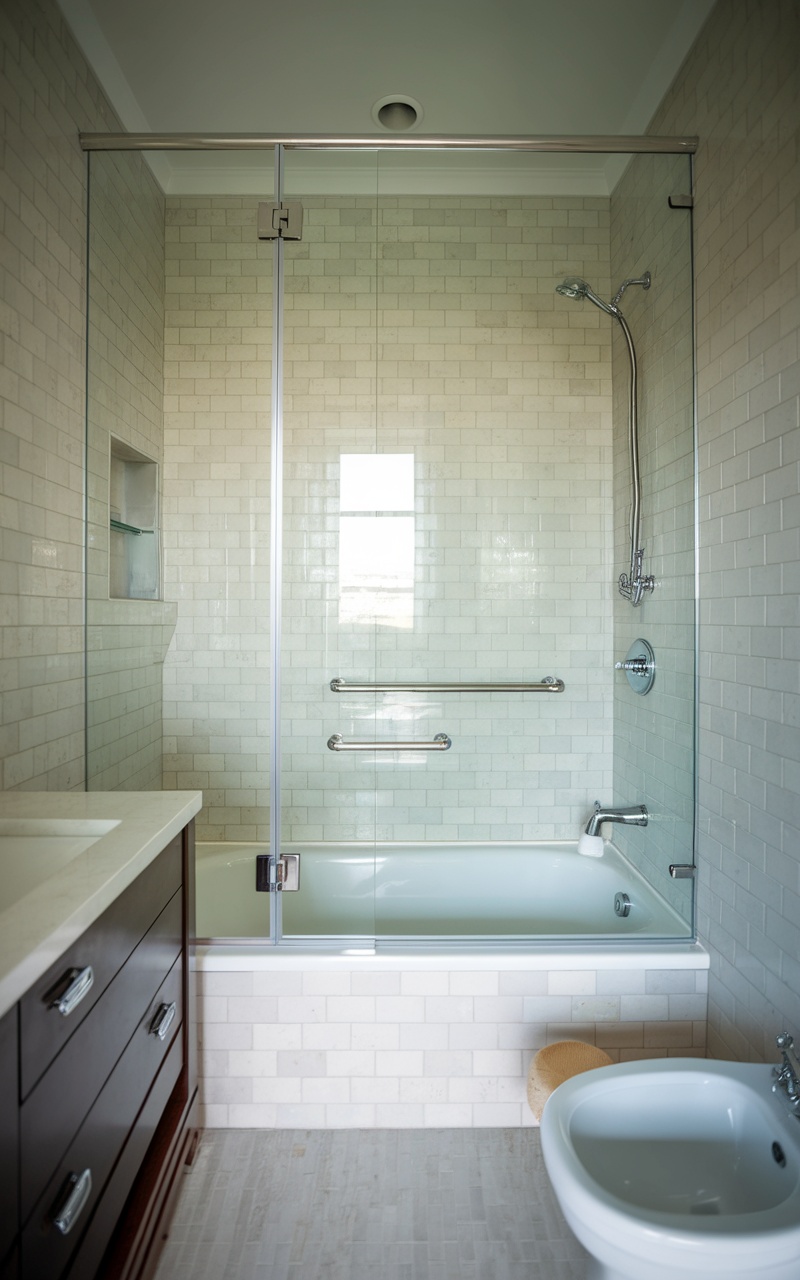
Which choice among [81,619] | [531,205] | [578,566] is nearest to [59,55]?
[531,205]

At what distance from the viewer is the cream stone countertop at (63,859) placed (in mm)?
862

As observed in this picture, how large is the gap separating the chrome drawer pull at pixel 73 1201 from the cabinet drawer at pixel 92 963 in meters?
0.21

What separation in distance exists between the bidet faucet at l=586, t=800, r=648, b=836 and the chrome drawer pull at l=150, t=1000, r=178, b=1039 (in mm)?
1324

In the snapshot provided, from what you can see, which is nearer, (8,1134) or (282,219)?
(8,1134)

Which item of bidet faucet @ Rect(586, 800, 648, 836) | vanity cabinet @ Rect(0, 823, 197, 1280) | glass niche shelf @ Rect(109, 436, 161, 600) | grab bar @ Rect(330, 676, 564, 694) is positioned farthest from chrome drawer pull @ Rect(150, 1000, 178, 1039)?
bidet faucet @ Rect(586, 800, 648, 836)

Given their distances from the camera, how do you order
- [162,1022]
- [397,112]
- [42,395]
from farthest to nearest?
[397,112]
[42,395]
[162,1022]

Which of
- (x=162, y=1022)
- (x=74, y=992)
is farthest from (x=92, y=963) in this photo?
(x=162, y=1022)

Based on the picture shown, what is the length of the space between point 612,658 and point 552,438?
2.39 feet

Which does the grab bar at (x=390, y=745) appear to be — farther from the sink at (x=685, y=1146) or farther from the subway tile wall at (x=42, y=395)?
the sink at (x=685, y=1146)

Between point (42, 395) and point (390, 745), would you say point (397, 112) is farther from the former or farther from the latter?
point (390, 745)

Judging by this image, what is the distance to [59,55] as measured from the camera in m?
1.91

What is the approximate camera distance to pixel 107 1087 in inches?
44.2

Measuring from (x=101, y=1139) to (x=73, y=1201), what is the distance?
0.40ft

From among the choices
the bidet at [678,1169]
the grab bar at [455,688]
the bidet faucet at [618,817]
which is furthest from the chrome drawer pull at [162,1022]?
the bidet faucet at [618,817]
